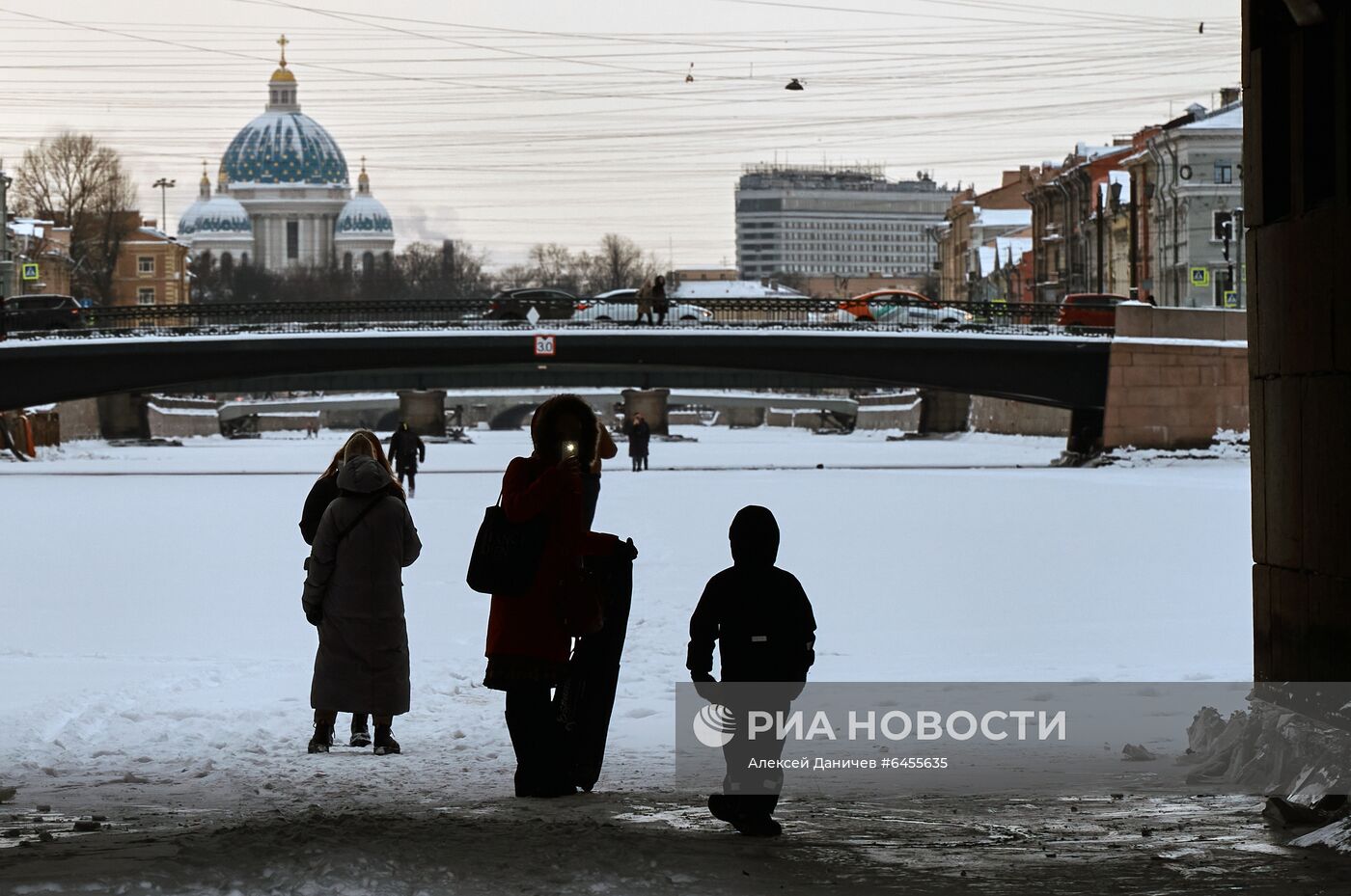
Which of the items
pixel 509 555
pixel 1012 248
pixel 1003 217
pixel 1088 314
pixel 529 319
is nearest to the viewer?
pixel 509 555

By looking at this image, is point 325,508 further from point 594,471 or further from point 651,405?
point 651,405

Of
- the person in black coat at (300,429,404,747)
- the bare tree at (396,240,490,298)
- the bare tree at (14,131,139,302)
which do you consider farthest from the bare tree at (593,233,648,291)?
the person in black coat at (300,429,404,747)

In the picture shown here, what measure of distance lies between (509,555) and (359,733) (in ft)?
8.71

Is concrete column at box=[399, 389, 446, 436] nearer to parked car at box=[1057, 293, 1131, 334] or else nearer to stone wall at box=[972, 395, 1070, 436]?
stone wall at box=[972, 395, 1070, 436]

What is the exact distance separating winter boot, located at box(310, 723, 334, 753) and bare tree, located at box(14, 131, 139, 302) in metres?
79.6

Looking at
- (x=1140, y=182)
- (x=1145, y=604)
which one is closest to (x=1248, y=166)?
(x=1145, y=604)

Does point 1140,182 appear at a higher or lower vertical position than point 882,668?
higher

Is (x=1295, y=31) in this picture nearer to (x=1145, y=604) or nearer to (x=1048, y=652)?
(x=1048, y=652)

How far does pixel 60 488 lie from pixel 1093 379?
76.9 feet

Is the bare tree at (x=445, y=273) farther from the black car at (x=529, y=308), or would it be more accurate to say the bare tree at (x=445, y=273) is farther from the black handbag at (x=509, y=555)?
the black handbag at (x=509, y=555)

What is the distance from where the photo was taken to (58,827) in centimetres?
657

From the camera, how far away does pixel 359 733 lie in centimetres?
914

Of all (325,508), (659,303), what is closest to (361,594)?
(325,508)

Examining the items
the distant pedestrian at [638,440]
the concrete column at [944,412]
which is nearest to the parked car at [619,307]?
the distant pedestrian at [638,440]
